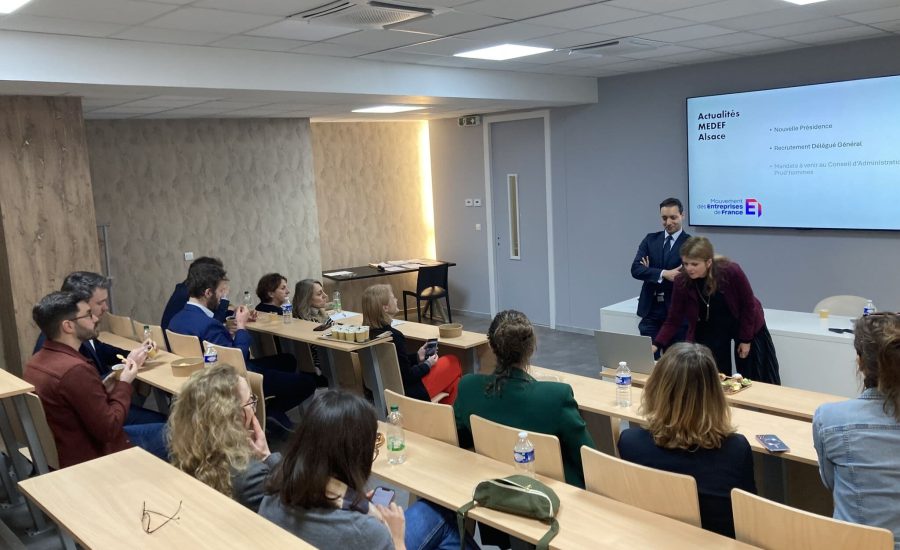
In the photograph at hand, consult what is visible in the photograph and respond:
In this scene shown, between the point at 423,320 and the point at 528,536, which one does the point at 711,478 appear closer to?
the point at 528,536

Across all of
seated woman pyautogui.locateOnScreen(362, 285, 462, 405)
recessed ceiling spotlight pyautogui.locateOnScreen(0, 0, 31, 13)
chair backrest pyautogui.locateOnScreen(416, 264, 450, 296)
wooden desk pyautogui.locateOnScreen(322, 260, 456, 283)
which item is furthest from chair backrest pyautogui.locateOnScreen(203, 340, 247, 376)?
chair backrest pyautogui.locateOnScreen(416, 264, 450, 296)

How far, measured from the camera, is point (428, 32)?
15.4ft

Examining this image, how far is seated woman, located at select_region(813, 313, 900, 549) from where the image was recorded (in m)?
2.19

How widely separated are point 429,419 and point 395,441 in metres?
0.26

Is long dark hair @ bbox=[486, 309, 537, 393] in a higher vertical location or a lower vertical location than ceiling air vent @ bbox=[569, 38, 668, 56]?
lower

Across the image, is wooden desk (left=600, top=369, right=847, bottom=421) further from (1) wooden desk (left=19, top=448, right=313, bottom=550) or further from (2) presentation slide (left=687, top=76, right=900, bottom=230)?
(2) presentation slide (left=687, top=76, right=900, bottom=230)

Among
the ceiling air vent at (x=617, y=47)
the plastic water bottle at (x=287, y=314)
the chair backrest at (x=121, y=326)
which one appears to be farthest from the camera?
the plastic water bottle at (x=287, y=314)

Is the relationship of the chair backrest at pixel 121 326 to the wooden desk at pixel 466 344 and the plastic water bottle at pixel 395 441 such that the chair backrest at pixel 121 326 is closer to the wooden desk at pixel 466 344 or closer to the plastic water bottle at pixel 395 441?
the wooden desk at pixel 466 344

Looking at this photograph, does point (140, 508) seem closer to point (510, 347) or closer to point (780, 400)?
point (510, 347)

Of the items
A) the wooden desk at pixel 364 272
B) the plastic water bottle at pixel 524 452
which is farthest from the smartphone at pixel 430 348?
the wooden desk at pixel 364 272

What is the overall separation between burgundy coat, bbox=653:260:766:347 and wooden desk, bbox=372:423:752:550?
1.97 meters

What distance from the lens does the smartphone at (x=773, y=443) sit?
9.39 feet

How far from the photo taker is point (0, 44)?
4.17 metres

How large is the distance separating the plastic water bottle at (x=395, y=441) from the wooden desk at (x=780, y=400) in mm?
1212
